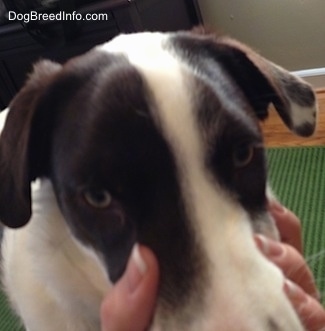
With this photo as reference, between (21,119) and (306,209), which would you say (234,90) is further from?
(306,209)

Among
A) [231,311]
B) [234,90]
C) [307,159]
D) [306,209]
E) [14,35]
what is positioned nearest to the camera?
[231,311]

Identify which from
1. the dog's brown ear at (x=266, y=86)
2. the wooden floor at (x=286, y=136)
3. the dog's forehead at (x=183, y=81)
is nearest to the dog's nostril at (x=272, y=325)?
the dog's forehead at (x=183, y=81)

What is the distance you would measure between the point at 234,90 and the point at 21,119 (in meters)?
0.30

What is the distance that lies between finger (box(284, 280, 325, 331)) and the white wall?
5.51 ft

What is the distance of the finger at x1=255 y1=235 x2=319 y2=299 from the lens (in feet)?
2.49

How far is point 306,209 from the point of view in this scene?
170cm

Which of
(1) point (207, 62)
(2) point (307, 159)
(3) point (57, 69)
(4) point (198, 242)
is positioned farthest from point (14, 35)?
(4) point (198, 242)

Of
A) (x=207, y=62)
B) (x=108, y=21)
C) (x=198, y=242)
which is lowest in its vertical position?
(x=108, y=21)

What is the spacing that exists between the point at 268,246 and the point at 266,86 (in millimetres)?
256

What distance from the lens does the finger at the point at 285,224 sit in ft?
3.06

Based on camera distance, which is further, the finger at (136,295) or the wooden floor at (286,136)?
the wooden floor at (286,136)

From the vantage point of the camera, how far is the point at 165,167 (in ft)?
2.25

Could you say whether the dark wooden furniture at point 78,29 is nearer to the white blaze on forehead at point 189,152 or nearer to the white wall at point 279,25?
the white wall at point 279,25

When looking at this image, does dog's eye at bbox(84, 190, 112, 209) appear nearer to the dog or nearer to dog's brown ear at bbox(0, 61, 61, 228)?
the dog
